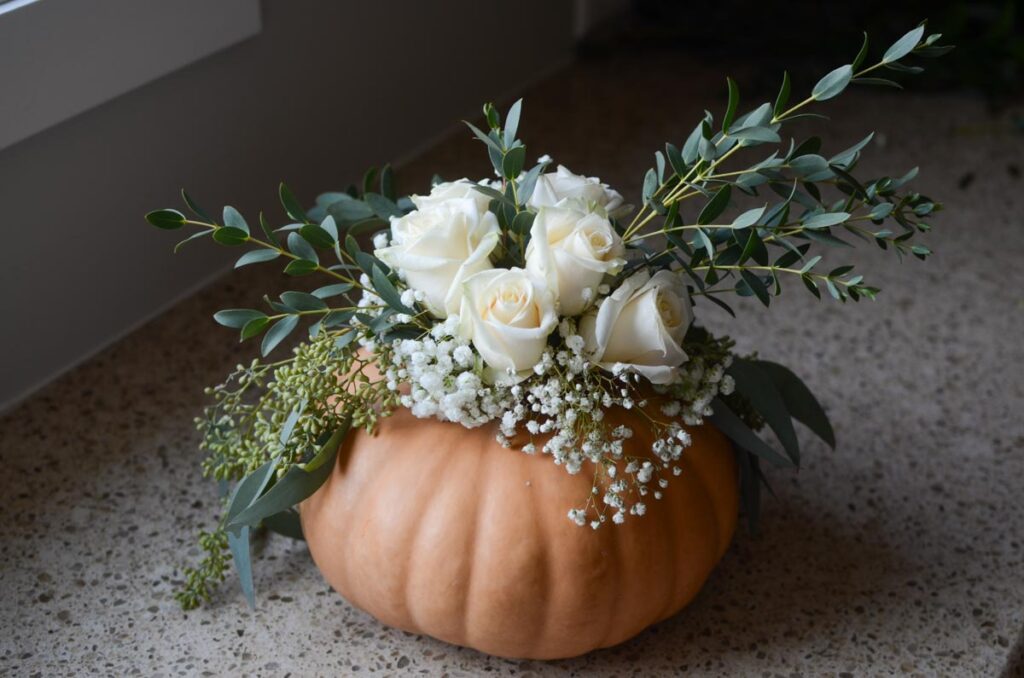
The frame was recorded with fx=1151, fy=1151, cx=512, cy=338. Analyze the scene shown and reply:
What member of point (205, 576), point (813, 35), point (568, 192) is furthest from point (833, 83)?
point (813, 35)

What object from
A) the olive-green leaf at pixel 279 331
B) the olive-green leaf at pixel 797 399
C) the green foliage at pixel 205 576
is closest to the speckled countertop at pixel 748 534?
the green foliage at pixel 205 576

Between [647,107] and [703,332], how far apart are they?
3.54ft

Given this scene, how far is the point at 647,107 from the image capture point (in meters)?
1.88

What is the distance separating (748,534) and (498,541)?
32 cm

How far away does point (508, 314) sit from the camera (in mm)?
736

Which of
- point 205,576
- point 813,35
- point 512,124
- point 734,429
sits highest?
point 512,124

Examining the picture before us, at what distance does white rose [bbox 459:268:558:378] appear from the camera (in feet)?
2.40

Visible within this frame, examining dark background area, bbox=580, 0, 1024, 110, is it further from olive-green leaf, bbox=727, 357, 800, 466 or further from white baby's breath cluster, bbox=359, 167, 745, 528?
white baby's breath cluster, bbox=359, 167, 745, 528

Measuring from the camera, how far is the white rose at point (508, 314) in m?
0.73

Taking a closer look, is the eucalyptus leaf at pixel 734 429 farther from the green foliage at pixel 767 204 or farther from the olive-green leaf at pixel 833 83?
the olive-green leaf at pixel 833 83

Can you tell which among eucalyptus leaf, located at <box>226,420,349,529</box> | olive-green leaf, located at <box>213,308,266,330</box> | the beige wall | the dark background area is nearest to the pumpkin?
eucalyptus leaf, located at <box>226,420,349,529</box>

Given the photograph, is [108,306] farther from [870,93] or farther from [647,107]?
[870,93]

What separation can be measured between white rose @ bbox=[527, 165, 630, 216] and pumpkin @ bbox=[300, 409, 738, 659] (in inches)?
6.0

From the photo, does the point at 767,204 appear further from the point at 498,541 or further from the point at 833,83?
the point at 498,541
